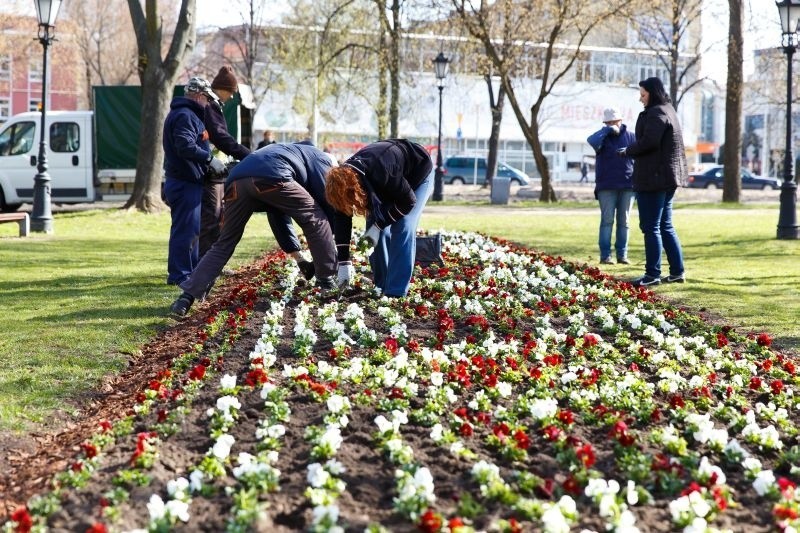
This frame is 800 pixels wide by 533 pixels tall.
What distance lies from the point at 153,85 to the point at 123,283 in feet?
38.5

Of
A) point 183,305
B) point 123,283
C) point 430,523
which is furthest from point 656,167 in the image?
point 430,523

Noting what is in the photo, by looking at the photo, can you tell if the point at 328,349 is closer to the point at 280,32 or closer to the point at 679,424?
the point at 679,424

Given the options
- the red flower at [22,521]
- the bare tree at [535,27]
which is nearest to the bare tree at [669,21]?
the bare tree at [535,27]

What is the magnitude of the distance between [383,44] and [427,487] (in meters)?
30.9

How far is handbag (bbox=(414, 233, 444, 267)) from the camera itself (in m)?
11.2

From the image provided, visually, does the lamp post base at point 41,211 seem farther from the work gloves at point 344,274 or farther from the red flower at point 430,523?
the red flower at point 430,523

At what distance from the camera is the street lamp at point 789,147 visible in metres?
17.1

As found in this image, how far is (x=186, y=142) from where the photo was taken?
28.2 feet

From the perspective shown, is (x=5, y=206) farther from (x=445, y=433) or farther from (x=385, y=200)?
(x=445, y=433)

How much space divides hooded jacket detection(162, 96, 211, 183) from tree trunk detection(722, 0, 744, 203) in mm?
22631

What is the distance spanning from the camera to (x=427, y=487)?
12.1ft

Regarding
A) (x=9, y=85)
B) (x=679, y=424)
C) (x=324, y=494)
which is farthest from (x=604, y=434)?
(x=9, y=85)

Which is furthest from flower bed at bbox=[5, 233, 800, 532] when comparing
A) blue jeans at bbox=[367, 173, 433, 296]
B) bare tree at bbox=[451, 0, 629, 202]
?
bare tree at bbox=[451, 0, 629, 202]

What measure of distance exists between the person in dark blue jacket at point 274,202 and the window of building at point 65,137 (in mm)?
17661
